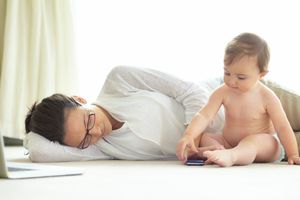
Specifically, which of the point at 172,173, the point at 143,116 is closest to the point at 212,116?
the point at 143,116

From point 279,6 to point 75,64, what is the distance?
3.75ft

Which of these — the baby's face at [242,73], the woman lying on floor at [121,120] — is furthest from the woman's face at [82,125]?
the baby's face at [242,73]

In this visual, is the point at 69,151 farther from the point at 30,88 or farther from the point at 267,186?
the point at 30,88

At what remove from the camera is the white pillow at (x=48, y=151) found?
64.8 inches

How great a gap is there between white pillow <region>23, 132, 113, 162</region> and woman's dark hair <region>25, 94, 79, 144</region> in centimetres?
2

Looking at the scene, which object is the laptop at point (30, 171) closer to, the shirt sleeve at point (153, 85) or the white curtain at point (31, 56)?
the shirt sleeve at point (153, 85)

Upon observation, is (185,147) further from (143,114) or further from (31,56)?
(31,56)

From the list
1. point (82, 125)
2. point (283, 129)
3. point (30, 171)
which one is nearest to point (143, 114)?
point (82, 125)

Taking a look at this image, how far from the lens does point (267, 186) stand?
1117 millimetres

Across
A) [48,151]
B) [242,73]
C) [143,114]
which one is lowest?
[48,151]

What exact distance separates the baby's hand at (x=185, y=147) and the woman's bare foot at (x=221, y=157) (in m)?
0.11

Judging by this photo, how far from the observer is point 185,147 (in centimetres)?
158

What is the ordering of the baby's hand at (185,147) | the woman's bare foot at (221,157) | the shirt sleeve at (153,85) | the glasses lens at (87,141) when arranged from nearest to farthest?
the woman's bare foot at (221,157) → the baby's hand at (185,147) → the glasses lens at (87,141) → the shirt sleeve at (153,85)

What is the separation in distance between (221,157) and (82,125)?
470mm
